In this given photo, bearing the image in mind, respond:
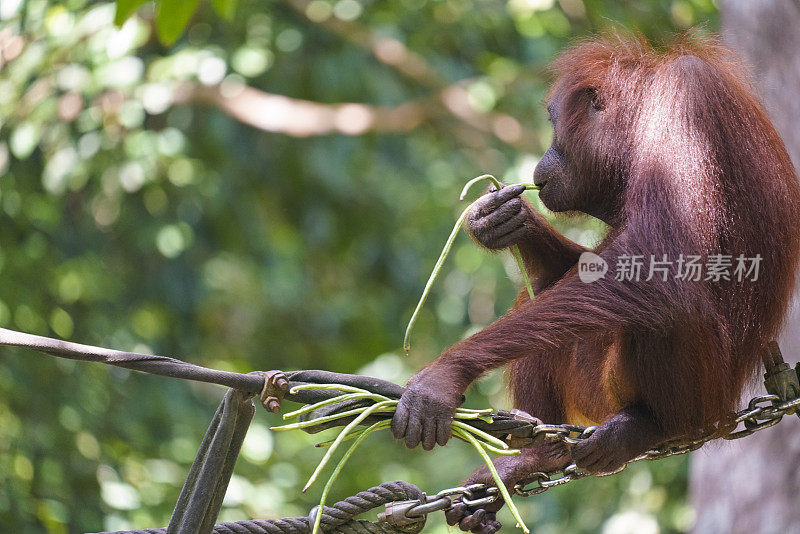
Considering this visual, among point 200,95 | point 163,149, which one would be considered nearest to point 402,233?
point 200,95

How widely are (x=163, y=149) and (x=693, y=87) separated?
3.60m

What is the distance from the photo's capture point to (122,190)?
5.90m

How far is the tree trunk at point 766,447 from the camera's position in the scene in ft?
13.5

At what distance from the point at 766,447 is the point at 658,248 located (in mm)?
2271

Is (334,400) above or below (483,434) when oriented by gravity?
above

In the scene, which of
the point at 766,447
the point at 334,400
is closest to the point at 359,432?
the point at 334,400

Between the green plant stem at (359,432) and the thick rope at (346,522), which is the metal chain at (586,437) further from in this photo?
the green plant stem at (359,432)

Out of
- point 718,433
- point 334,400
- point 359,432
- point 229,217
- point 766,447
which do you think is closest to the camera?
point 334,400

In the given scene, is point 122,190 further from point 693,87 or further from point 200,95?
point 693,87

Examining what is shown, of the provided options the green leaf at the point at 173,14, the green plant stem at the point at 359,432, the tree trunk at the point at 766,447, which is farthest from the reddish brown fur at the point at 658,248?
the tree trunk at the point at 766,447

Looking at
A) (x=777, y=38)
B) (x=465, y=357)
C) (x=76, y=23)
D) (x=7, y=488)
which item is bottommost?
(x=465, y=357)

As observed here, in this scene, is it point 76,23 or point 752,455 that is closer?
point 752,455

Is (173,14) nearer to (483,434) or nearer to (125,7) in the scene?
(125,7)

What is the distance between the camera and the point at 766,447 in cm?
421
